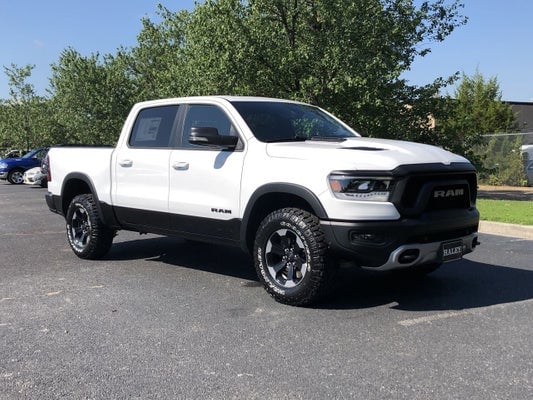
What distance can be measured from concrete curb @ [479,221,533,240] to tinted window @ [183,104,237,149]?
6031 millimetres

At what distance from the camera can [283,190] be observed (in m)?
4.97

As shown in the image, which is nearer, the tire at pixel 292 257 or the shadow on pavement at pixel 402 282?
the tire at pixel 292 257

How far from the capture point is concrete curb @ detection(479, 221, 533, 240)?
9.39 meters

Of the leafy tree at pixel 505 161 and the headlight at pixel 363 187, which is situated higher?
the headlight at pixel 363 187

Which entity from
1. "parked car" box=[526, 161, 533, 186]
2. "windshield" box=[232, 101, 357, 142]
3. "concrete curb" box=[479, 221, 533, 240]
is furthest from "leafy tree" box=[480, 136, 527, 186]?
"windshield" box=[232, 101, 357, 142]

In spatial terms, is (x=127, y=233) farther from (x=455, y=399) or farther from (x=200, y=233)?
(x=455, y=399)

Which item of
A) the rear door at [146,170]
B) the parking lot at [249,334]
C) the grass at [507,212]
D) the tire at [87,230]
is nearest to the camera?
the parking lot at [249,334]

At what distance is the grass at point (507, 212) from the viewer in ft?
33.5

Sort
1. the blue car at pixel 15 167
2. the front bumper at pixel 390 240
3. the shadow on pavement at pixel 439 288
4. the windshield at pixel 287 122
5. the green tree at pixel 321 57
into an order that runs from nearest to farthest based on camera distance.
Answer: the front bumper at pixel 390 240, the shadow on pavement at pixel 439 288, the windshield at pixel 287 122, the green tree at pixel 321 57, the blue car at pixel 15 167

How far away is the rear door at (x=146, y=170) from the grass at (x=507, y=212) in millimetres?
6652

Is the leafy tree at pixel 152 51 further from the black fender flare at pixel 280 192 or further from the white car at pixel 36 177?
the black fender flare at pixel 280 192

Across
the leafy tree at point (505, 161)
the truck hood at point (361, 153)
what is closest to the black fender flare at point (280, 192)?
the truck hood at point (361, 153)

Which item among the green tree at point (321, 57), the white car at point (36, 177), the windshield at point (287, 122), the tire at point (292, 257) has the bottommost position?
the white car at point (36, 177)

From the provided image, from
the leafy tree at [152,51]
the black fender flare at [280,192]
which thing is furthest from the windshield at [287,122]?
the leafy tree at [152,51]
